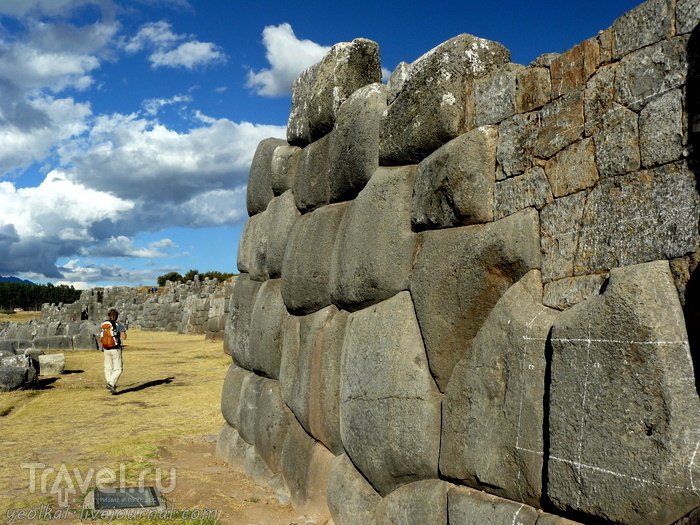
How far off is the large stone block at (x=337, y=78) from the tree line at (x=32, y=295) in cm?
6695

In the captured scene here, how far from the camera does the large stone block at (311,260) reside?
15.1ft

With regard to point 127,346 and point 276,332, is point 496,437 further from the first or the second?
point 127,346

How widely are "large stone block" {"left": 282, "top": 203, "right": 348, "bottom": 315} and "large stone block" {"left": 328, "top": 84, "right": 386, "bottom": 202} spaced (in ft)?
0.65

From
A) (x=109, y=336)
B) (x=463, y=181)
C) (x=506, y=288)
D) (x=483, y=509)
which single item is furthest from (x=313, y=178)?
(x=109, y=336)

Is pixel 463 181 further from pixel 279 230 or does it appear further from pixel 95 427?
pixel 95 427

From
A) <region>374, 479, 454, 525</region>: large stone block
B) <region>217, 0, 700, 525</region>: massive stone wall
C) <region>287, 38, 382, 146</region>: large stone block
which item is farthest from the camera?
<region>287, 38, 382, 146</region>: large stone block

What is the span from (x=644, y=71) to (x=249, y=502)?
410cm

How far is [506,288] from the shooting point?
2.82 meters

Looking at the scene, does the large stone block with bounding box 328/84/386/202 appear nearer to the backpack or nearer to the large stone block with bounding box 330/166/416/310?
the large stone block with bounding box 330/166/416/310

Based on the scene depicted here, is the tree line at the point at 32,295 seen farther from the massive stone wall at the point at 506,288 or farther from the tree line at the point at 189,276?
the massive stone wall at the point at 506,288

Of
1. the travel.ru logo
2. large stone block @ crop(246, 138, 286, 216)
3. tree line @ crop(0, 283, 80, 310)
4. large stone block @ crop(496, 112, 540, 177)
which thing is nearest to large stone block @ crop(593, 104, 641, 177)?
large stone block @ crop(496, 112, 540, 177)

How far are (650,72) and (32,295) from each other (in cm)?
7313

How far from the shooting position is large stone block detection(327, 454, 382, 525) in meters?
3.64

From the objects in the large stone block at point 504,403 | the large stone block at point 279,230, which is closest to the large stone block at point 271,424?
the large stone block at point 279,230
